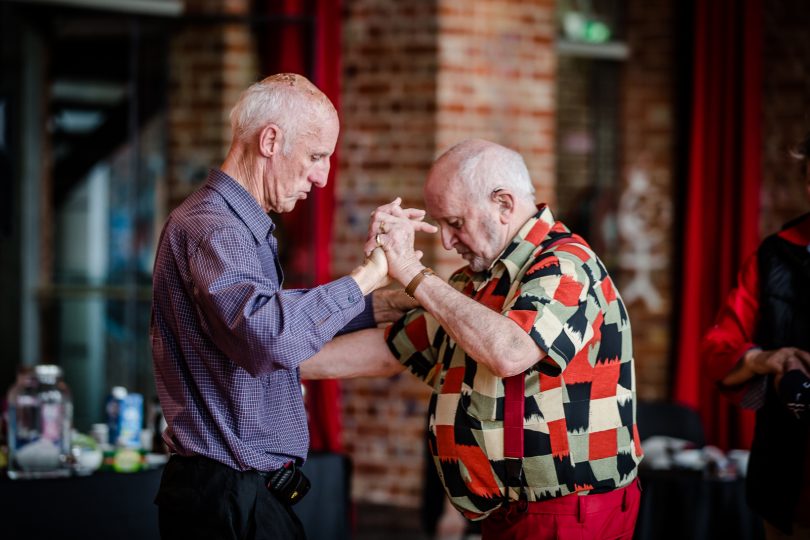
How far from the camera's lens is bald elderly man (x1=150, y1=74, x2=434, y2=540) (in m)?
1.88

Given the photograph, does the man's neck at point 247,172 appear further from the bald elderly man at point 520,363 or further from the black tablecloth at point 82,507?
the black tablecloth at point 82,507

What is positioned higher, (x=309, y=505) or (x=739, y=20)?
(x=739, y=20)

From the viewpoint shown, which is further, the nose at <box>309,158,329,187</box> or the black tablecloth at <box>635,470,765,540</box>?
the black tablecloth at <box>635,470,765,540</box>

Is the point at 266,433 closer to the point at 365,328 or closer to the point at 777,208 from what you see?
the point at 365,328

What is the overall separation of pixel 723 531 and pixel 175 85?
3.44 m

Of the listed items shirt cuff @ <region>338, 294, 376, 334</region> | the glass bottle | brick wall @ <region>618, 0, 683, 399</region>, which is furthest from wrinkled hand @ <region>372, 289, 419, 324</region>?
brick wall @ <region>618, 0, 683, 399</region>

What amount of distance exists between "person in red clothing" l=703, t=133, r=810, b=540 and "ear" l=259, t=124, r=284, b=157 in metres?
1.40

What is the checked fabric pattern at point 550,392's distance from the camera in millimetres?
2182

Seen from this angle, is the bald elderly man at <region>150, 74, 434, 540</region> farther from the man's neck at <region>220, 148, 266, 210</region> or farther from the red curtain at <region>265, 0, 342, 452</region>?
the red curtain at <region>265, 0, 342, 452</region>

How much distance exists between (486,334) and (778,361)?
3.16 feet

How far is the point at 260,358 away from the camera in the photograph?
185 cm

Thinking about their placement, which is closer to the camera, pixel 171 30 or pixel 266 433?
pixel 266 433

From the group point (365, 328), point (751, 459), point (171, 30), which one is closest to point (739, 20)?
point (171, 30)

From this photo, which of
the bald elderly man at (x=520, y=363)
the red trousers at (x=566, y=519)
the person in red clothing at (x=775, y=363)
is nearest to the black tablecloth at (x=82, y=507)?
the bald elderly man at (x=520, y=363)
